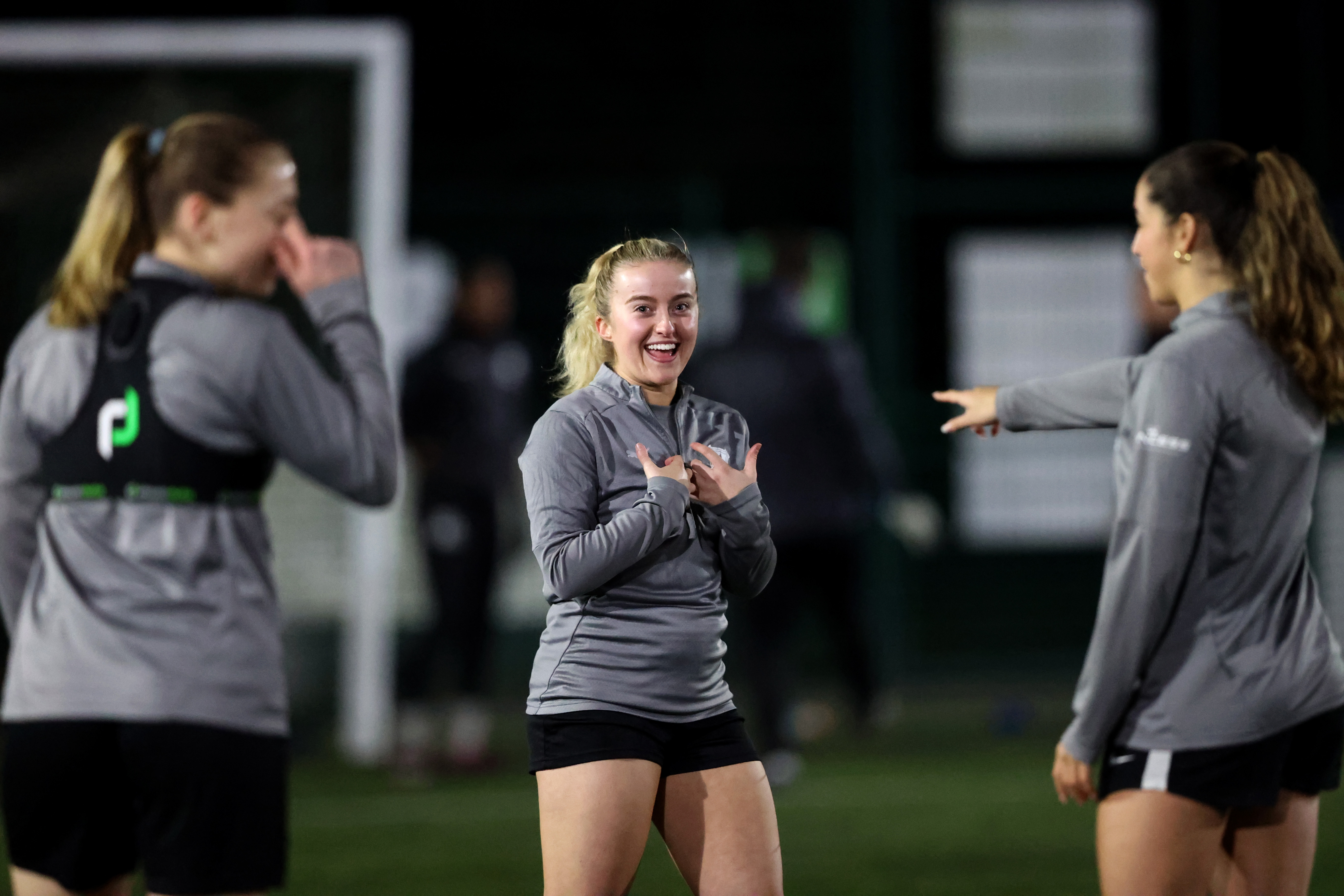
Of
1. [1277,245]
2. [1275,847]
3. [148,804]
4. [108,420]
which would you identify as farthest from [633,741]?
[1277,245]

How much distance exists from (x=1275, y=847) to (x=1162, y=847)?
29 centimetres

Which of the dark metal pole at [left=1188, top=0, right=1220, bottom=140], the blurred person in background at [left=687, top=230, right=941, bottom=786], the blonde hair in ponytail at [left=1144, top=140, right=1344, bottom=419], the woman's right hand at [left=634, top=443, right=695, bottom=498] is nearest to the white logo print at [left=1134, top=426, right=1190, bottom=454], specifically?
the blonde hair in ponytail at [left=1144, top=140, right=1344, bottom=419]

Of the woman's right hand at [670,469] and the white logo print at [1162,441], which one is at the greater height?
the white logo print at [1162,441]

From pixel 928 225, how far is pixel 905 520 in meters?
2.81

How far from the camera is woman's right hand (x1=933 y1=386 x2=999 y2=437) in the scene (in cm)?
318

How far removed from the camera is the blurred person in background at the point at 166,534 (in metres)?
2.53

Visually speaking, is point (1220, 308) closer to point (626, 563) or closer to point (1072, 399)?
point (1072, 399)

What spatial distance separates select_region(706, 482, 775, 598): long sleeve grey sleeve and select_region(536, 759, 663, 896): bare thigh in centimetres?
36

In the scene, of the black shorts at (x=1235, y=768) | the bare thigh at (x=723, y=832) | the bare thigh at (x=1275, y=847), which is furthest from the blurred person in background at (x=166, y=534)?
the bare thigh at (x=1275, y=847)

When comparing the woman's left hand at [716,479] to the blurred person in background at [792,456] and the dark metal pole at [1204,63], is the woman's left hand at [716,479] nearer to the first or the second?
the blurred person in background at [792,456]

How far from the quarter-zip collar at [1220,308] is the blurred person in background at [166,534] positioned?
1.41 meters

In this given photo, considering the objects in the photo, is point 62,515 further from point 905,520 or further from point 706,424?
point 905,520

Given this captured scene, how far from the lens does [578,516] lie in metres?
2.76

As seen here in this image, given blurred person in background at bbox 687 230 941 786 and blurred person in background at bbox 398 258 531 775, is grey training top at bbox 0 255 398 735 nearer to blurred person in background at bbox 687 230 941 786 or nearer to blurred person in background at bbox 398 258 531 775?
blurred person in background at bbox 687 230 941 786
